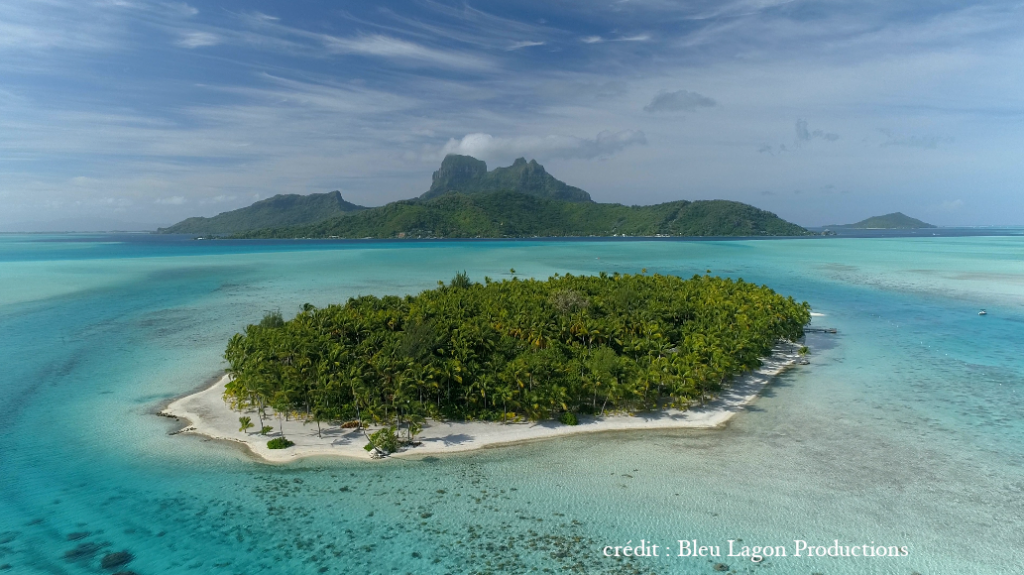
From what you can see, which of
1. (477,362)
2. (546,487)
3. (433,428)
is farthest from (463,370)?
Answer: (546,487)

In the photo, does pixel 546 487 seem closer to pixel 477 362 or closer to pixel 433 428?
pixel 433 428

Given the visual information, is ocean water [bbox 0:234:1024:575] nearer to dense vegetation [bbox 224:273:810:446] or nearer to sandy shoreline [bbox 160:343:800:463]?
sandy shoreline [bbox 160:343:800:463]

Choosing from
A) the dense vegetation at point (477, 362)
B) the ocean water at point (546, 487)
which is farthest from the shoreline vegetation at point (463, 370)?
the ocean water at point (546, 487)

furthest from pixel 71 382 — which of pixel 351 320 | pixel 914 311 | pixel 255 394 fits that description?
pixel 914 311

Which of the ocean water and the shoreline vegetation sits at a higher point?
the shoreline vegetation

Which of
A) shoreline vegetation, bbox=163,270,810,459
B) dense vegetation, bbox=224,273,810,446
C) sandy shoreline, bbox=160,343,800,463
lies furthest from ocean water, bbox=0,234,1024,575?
dense vegetation, bbox=224,273,810,446
